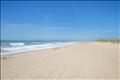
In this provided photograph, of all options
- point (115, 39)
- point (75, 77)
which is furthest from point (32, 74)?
point (115, 39)

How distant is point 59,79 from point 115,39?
42.0 meters

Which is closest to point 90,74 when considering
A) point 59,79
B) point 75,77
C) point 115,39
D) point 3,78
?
point 75,77

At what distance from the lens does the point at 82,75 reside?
15.5ft

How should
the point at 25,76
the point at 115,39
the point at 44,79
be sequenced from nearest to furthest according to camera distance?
the point at 44,79 < the point at 25,76 < the point at 115,39

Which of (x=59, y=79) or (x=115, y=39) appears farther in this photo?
(x=115, y=39)

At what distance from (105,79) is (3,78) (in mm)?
2914

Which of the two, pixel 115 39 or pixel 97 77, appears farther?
pixel 115 39

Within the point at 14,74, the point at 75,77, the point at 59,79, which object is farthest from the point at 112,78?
the point at 14,74

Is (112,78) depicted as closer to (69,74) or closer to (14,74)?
(69,74)

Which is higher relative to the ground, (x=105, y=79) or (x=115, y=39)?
(x=115, y=39)

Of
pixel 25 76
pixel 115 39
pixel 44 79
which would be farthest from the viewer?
pixel 115 39

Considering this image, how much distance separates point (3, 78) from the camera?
14.5 ft

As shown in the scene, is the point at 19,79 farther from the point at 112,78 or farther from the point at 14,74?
the point at 112,78

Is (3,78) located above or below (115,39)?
below
